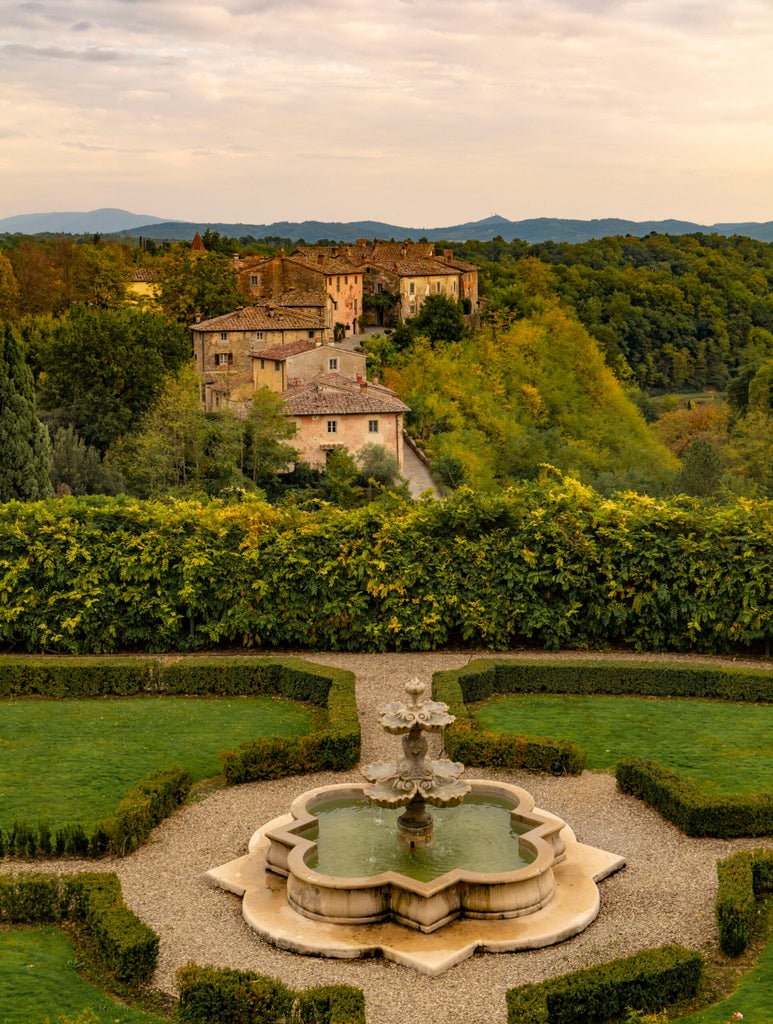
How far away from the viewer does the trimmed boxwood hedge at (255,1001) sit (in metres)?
11.7

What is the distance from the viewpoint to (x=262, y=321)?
71.4 m

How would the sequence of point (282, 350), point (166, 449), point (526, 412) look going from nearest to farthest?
1. point (166, 449)
2. point (282, 350)
3. point (526, 412)

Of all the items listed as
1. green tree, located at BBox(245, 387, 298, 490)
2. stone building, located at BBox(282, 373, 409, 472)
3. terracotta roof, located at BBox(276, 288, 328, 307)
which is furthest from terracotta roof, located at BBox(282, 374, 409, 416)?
terracotta roof, located at BBox(276, 288, 328, 307)

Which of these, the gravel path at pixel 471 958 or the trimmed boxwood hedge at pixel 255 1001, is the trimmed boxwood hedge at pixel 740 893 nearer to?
the gravel path at pixel 471 958

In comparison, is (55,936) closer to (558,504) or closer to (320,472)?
(558,504)

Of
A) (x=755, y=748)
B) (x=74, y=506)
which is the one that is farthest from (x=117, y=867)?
(x=74, y=506)

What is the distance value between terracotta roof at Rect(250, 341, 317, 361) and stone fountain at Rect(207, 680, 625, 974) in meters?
50.5

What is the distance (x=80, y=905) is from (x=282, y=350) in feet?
182

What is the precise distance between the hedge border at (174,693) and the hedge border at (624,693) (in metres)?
1.92

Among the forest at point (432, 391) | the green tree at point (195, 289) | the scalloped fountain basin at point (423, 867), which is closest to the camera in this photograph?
the scalloped fountain basin at point (423, 867)

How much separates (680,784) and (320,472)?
41.3 metres

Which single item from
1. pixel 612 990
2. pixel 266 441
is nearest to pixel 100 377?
pixel 266 441

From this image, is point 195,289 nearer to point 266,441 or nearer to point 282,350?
point 282,350

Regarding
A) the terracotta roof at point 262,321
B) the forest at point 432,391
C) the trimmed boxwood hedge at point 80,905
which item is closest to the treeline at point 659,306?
the forest at point 432,391
